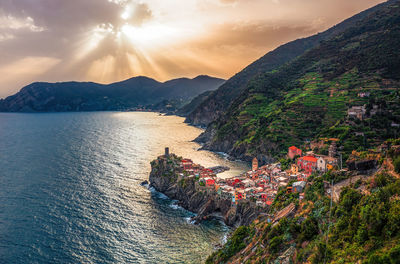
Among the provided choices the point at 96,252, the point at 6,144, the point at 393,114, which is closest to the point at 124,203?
the point at 96,252

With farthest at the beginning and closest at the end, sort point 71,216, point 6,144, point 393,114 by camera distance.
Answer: point 6,144
point 393,114
point 71,216

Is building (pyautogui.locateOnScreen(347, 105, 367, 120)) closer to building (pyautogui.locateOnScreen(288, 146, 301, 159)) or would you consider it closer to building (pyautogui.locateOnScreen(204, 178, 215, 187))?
building (pyautogui.locateOnScreen(288, 146, 301, 159))

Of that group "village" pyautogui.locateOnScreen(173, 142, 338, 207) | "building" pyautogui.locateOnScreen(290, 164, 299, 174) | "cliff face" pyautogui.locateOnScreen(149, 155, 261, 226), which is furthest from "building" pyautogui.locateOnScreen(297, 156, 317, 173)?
"cliff face" pyautogui.locateOnScreen(149, 155, 261, 226)

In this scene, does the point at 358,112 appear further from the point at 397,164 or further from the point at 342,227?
the point at 342,227

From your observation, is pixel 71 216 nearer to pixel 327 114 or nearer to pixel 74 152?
pixel 74 152

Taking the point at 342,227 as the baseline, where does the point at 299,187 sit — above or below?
below

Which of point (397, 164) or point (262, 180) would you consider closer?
point (397, 164)

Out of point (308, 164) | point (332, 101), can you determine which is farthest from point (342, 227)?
point (332, 101)
